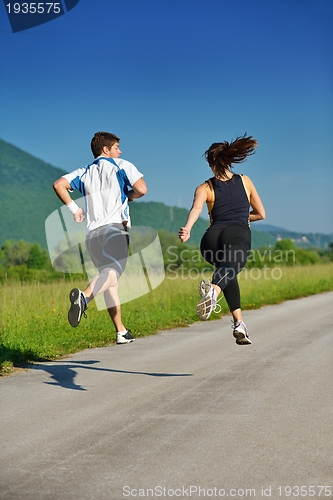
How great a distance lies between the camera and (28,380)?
7.16 metres

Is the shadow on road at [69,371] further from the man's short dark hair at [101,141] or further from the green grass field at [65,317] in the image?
the man's short dark hair at [101,141]

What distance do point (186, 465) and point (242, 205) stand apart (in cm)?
349

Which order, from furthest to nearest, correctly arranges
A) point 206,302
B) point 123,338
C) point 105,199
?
point 123,338, point 105,199, point 206,302

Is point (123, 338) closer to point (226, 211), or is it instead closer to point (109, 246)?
point (109, 246)

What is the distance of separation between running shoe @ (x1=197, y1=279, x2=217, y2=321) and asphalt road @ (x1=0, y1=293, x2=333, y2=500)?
0.71m

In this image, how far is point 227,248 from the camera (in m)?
6.91

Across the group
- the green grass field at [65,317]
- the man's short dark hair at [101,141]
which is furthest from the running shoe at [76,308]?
the green grass field at [65,317]

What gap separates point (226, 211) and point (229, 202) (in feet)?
0.32

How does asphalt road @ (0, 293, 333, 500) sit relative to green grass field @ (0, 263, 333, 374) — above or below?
below

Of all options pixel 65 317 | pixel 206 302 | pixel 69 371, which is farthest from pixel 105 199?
pixel 65 317

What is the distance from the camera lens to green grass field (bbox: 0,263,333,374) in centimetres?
938

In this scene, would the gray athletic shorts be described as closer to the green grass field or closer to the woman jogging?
the woman jogging

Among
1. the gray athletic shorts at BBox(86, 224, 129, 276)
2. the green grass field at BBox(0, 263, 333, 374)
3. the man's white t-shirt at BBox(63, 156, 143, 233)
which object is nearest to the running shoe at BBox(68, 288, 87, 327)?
the gray athletic shorts at BBox(86, 224, 129, 276)

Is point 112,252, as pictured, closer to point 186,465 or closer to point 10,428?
point 10,428
